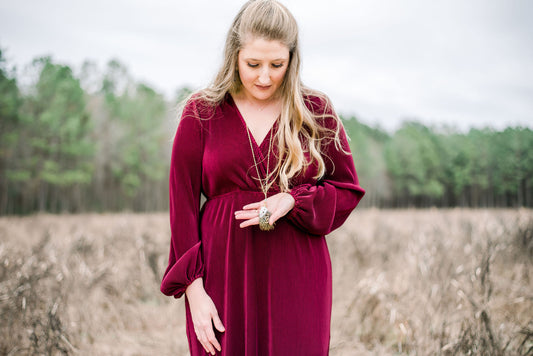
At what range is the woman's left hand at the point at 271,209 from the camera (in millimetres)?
1514

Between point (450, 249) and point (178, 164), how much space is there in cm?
424

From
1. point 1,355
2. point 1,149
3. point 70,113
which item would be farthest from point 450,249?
point 70,113

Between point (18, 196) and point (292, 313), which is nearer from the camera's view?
point (292, 313)

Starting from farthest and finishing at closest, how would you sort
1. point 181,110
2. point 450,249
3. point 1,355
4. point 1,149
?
point 1,149 → point 450,249 → point 1,355 → point 181,110

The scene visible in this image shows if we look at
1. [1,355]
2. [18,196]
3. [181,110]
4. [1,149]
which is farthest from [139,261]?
[18,196]

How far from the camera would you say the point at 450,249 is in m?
4.84

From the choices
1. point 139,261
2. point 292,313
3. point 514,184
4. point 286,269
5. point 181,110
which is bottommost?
point 139,261

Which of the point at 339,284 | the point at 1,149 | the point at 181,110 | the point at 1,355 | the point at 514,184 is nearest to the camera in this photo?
the point at 181,110

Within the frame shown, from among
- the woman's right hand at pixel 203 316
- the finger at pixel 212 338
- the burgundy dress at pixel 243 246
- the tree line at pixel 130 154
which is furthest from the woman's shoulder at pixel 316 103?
the tree line at pixel 130 154

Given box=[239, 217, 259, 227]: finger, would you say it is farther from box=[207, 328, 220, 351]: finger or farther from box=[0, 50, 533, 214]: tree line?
box=[0, 50, 533, 214]: tree line

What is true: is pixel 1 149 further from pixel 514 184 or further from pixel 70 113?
pixel 514 184

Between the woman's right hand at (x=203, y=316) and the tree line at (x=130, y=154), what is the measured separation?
3822 millimetres

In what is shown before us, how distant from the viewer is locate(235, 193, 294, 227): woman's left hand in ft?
4.97

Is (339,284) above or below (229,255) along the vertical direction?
below
